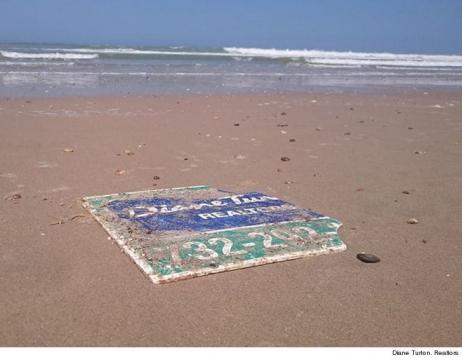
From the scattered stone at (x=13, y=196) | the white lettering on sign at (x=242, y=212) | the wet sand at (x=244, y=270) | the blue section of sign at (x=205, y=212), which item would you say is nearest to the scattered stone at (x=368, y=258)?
the wet sand at (x=244, y=270)

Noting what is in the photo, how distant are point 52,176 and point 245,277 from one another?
92.3 inches

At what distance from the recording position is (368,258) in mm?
2789

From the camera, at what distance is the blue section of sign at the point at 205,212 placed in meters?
3.09

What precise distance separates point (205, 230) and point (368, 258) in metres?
0.96

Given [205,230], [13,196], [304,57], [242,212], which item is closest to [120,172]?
[13,196]

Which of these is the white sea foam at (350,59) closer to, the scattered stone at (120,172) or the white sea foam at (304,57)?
the white sea foam at (304,57)

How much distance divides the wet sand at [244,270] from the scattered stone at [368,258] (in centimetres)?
3

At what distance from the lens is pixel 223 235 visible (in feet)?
9.62

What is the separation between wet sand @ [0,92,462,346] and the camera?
2113mm

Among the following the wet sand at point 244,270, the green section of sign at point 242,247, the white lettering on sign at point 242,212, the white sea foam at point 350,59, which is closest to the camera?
the wet sand at point 244,270

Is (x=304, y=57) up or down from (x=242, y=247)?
down

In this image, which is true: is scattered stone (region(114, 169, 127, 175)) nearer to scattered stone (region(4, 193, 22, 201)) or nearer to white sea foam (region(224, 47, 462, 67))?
scattered stone (region(4, 193, 22, 201))

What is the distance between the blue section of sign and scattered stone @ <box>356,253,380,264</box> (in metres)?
0.59

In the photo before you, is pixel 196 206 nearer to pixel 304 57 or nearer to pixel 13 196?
pixel 13 196
